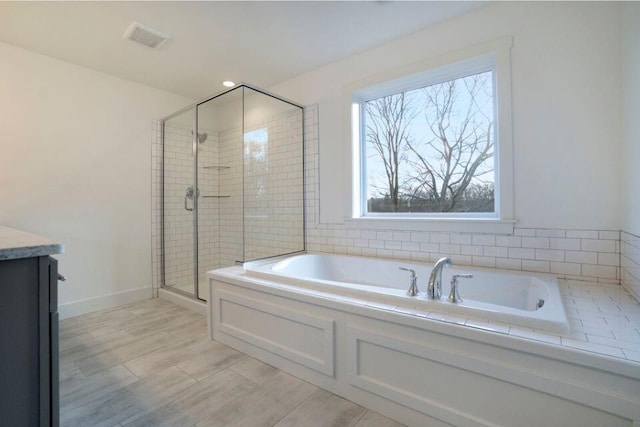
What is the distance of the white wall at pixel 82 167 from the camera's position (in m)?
2.57

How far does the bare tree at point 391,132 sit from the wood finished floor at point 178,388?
1.78 m

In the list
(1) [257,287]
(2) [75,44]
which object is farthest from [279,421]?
(2) [75,44]

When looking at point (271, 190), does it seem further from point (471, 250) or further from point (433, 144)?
point (471, 250)

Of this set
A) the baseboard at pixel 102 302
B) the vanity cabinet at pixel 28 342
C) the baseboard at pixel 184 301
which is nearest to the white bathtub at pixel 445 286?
the baseboard at pixel 184 301

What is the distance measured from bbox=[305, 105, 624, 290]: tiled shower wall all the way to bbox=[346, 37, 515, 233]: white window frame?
0.08 metres

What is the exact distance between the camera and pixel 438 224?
2.38m

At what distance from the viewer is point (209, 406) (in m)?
1.59

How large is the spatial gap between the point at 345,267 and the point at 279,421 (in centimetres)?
145

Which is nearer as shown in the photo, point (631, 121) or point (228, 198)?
point (631, 121)

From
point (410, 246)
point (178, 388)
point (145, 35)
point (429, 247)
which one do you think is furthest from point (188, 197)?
point (429, 247)

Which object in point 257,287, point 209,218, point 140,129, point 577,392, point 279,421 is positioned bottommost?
point 279,421

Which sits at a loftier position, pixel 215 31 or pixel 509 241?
pixel 215 31

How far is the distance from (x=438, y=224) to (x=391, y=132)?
102 cm

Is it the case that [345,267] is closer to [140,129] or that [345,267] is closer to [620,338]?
[620,338]
